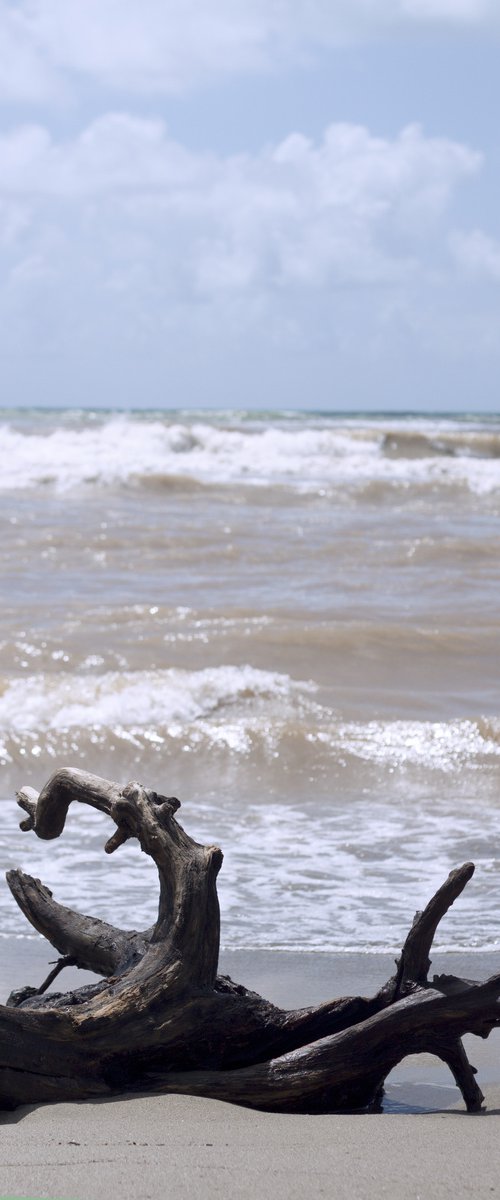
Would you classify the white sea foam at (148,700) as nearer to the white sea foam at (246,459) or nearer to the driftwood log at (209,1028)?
the driftwood log at (209,1028)

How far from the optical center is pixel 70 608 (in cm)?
930

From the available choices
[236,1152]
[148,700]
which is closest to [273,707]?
[148,700]

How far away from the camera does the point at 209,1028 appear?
240cm

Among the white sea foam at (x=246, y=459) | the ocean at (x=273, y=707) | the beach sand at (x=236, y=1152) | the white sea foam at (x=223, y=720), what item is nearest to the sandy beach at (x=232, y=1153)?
the beach sand at (x=236, y=1152)

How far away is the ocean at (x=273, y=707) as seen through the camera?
4398 millimetres

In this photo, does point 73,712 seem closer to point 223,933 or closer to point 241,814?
point 241,814

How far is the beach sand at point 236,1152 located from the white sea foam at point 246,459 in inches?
693

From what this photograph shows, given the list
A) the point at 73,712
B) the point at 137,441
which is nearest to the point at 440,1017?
the point at 73,712

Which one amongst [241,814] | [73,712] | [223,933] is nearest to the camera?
[223,933]

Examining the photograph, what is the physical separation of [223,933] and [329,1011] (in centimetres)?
148

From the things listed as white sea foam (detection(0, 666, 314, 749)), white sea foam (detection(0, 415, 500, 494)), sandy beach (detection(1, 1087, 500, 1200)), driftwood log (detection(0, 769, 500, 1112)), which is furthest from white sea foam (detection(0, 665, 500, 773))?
white sea foam (detection(0, 415, 500, 494))

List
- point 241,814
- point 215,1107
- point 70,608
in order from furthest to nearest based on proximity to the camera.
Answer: point 70,608
point 241,814
point 215,1107

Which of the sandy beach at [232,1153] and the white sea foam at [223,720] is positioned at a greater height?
the white sea foam at [223,720]

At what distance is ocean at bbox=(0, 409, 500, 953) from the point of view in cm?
440
